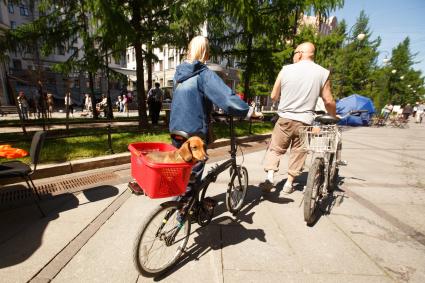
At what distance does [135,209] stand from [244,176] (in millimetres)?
1739

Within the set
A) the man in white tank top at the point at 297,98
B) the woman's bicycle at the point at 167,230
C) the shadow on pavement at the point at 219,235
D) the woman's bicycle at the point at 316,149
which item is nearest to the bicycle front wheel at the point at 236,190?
the shadow on pavement at the point at 219,235

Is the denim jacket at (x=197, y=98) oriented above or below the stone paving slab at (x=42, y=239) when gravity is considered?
above

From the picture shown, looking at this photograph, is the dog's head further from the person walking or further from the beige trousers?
the person walking

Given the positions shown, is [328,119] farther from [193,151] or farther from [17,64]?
[17,64]

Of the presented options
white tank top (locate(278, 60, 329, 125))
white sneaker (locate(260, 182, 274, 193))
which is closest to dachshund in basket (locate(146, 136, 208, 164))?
white tank top (locate(278, 60, 329, 125))

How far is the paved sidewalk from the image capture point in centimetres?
257

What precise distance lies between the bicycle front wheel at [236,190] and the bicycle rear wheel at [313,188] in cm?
92

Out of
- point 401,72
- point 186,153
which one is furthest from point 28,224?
point 401,72

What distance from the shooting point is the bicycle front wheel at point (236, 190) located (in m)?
3.56

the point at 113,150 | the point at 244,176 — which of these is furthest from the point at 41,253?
the point at 113,150

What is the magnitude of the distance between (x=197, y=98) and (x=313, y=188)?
80.4 inches

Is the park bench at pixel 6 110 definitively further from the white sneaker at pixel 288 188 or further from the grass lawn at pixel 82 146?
the white sneaker at pixel 288 188

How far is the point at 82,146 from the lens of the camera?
6.37 m

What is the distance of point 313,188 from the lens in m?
3.40
